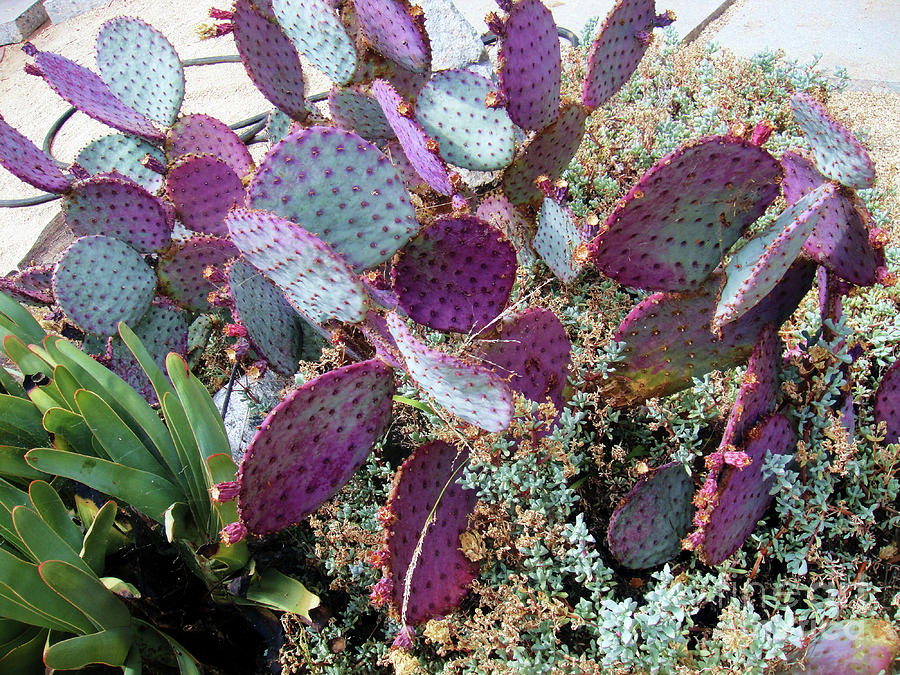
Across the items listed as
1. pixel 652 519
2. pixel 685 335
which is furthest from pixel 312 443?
pixel 685 335

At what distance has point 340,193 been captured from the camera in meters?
1.41

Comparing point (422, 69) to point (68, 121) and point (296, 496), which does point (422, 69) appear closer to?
point (296, 496)

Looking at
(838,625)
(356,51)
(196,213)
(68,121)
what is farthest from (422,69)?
(68,121)

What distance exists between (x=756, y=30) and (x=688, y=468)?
3.08m

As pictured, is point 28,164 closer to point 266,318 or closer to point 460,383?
point 266,318

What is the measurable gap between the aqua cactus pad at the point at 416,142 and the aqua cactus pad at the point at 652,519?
2.83 feet

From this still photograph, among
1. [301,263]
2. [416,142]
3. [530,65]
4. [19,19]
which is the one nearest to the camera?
[301,263]

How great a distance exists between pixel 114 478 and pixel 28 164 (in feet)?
4.41

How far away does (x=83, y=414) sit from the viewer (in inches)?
50.3

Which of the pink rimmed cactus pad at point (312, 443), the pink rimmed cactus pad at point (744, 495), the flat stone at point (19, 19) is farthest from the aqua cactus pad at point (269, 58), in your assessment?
the flat stone at point (19, 19)

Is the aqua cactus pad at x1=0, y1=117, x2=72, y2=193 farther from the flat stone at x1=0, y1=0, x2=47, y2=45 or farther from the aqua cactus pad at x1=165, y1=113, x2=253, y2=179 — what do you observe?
the flat stone at x1=0, y1=0, x2=47, y2=45

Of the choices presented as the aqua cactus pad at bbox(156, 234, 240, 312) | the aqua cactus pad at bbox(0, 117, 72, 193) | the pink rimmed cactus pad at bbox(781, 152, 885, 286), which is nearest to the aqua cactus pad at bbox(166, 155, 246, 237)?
the aqua cactus pad at bbox(156, 234, 240, 312)

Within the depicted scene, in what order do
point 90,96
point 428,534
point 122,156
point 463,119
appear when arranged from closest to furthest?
point 428,534 → point 463,119 → point 90,96 → point 122,156

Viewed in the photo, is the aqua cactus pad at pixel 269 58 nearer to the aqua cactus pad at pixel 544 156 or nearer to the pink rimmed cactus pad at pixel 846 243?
the aqua cactus pad at pixel 544 156
